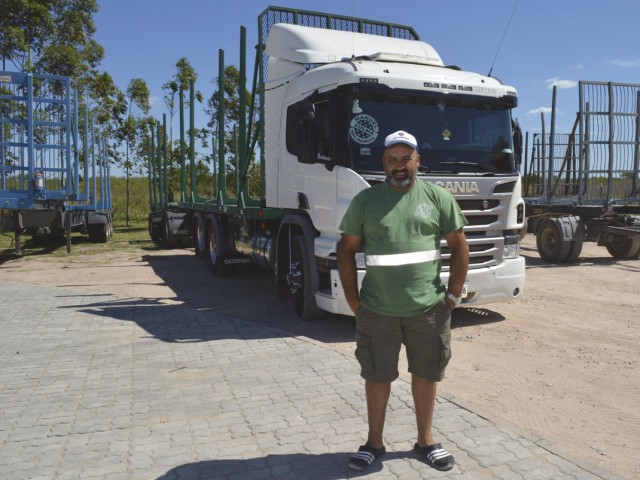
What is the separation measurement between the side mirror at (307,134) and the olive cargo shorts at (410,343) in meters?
3.47

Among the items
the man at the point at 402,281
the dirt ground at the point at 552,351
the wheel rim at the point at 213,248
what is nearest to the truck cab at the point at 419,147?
the dirt ground at the point at 552,351

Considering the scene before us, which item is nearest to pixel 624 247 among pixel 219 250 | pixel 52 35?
pixel 219 250

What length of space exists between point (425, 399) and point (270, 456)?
A: 3.18ft

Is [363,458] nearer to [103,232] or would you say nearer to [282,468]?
[282,468]

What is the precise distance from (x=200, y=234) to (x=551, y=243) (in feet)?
25.2

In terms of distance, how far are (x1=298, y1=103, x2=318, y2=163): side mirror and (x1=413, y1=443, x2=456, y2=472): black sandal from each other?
150 inches

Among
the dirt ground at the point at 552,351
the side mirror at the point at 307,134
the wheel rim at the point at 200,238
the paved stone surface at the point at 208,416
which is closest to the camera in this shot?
the paved stone surface at the point at 208,416

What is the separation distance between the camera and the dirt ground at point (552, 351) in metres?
3.96

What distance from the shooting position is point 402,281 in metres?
3.23

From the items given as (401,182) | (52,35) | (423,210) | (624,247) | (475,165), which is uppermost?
(52,35)

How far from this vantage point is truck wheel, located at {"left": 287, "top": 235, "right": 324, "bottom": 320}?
22.6ft

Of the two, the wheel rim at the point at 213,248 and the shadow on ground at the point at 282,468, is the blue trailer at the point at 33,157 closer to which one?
the wheel rim at the point at 213,248

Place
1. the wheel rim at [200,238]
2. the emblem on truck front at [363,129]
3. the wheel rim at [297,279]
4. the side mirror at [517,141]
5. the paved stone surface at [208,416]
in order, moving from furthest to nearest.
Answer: the wheel rim at [200,238]
the wheel rim at [297,279]
the side mirror at [517,141]
the emblem on truck front at [363,129]
the paved stone surface at [208,416]

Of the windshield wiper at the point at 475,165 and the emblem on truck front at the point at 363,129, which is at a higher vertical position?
the emblem on truck front at the point at 363,129
